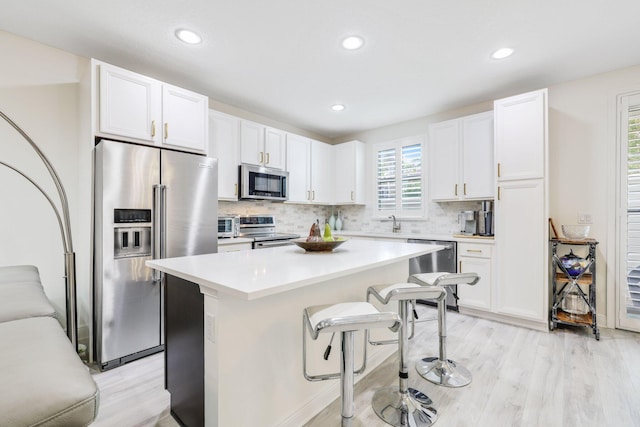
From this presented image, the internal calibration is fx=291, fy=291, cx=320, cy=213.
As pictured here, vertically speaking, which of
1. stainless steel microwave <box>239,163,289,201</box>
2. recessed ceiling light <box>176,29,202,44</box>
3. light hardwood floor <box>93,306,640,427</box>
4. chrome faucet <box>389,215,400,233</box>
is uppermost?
recessed ceiling light <box>176,29,202,44</box>

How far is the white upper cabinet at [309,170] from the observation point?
4.36 metres

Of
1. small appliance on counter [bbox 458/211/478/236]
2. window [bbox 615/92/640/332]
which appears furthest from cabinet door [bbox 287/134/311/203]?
window [bbox 615/92/640/332]

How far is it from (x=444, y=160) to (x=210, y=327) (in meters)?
3.57

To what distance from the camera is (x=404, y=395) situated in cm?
179

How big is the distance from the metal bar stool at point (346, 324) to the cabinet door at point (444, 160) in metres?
2.87

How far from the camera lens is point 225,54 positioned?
8.60 feet

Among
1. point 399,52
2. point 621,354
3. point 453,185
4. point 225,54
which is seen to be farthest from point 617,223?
point 225,54

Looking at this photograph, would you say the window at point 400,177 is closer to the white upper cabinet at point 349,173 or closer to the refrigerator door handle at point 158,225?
the white upper cabinet at point 349,173

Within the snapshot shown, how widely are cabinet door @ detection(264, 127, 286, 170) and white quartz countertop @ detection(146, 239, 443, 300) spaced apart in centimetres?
222

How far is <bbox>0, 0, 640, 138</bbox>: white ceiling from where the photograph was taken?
6.69ft

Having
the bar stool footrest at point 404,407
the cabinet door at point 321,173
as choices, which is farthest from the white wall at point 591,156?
the cabinet door at point 321,173

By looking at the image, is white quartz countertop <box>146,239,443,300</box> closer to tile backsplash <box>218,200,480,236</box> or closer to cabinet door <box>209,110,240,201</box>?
cabinet door <box>209,110,240,201</box>

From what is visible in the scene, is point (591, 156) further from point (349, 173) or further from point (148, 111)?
point (148, 111)

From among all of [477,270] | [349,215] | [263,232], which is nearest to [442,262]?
[477,270]
